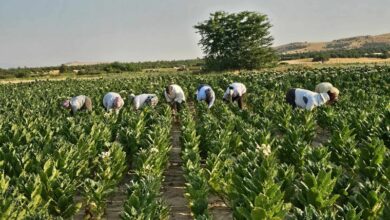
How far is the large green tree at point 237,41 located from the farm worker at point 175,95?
136 ft

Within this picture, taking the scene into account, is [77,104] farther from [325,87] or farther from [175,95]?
[325,87]

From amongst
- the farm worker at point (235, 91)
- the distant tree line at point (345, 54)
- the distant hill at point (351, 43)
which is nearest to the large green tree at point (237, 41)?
the distant tree line at point (345, 54)

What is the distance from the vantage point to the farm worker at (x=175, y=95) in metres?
15.5

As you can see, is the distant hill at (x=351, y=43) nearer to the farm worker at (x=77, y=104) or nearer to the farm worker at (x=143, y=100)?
the farm worker at (x=143, y=100)

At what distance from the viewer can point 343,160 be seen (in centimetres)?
816

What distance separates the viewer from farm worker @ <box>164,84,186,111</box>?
1546 centimetres

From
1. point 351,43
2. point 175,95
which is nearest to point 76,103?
point 175,95

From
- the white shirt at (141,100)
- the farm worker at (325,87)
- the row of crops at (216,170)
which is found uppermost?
the farm worker at (325,87)

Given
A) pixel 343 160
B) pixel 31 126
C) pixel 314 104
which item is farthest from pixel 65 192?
pixel 314 104

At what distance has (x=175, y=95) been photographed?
15836 millimetres

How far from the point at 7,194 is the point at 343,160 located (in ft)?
17.7

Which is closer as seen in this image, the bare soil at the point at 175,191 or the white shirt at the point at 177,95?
the bare soil at the point at 175,191

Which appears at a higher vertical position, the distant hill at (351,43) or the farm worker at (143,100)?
the farm worker at (143,100)

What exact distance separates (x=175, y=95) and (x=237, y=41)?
44852mm
